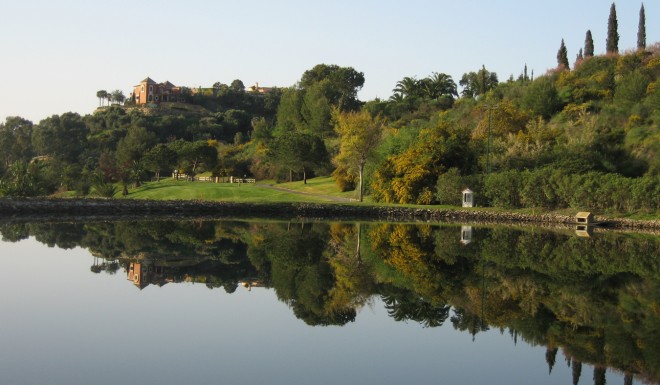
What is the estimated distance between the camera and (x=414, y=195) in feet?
196

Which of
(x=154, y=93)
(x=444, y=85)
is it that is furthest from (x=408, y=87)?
(x=154, y=93)

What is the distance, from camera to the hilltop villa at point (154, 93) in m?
151

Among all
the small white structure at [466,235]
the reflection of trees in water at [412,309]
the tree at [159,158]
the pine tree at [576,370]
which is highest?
the tree at [159,158]

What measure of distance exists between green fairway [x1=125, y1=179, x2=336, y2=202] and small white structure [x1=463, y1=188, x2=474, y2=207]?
12711 millimetres

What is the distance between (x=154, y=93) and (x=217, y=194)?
301 ft

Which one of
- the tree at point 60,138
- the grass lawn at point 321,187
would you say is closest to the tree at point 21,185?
the grass lawn at point 321,187

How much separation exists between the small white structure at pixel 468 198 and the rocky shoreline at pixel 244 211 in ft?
9.22

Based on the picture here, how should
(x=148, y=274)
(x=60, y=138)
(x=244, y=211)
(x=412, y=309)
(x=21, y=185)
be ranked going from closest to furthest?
1. (x=412, y=309)
2. (x=148, y=274)
3. (x=244, y=211)
4. (x=21, y=185)
5. (x=60, y=138)

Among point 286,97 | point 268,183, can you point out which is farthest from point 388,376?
point 286,97

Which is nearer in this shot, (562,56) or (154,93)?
(562,56)

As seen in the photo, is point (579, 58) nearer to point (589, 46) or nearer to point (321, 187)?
point (589, 46)

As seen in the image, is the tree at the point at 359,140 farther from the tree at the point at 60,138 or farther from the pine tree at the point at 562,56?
the tree at the point at 60,138

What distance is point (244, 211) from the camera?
184 ft

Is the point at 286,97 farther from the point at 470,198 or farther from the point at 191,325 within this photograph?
the point at 191,325
